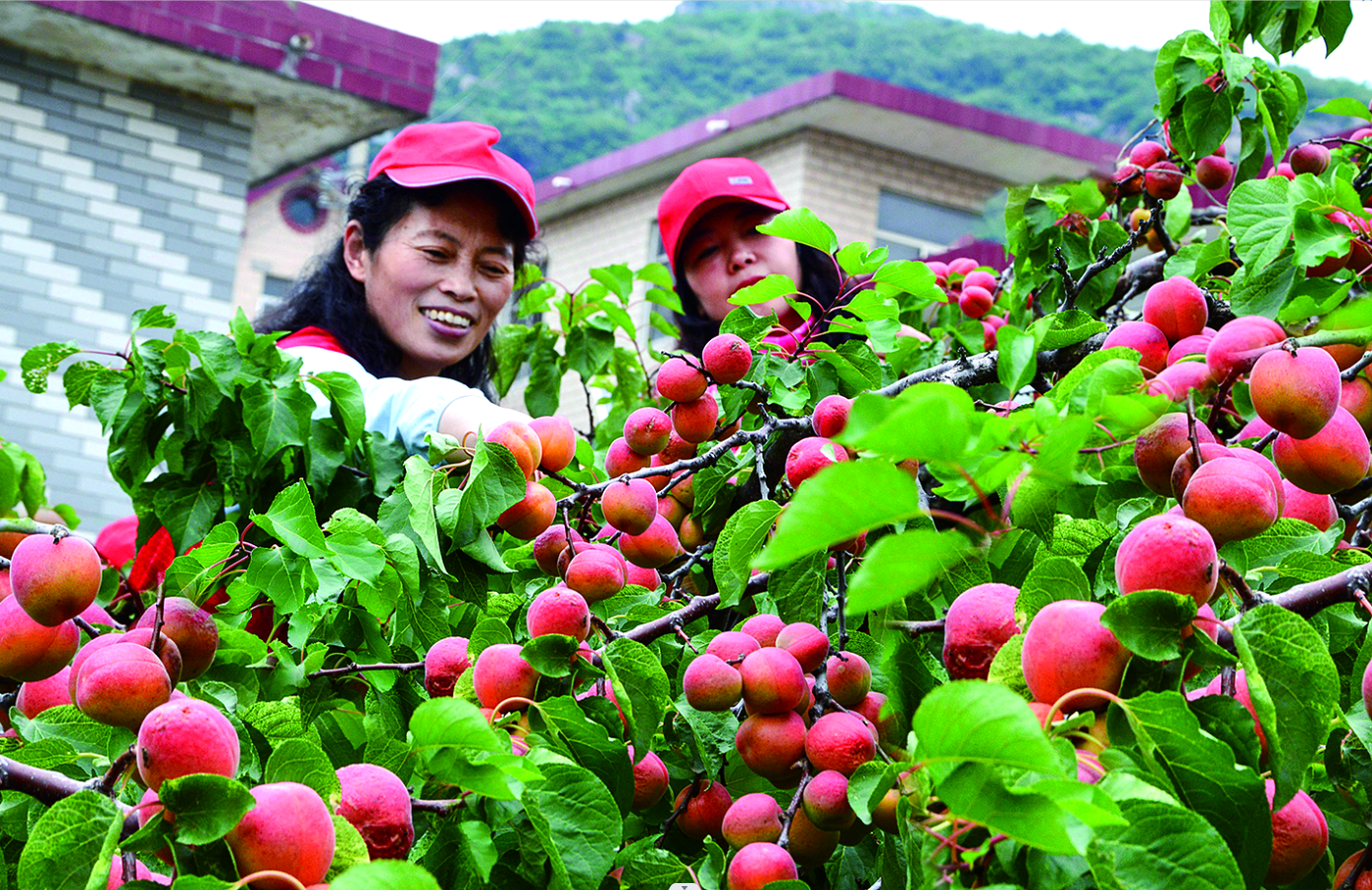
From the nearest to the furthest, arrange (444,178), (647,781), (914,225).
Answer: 1. (647,781)
2. (444,178)
3. (914,225)

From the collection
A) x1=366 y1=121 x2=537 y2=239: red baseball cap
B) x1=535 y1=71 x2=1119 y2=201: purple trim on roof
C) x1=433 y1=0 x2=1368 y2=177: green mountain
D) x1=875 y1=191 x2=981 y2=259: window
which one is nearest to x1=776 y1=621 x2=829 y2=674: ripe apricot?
x1=366 y1=121 x2=537 y2=239: red baseball cap

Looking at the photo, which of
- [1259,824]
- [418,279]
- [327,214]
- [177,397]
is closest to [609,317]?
[418,279]

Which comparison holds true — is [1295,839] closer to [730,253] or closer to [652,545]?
[652,545]

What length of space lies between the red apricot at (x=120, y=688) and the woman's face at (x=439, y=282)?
154 centimetres

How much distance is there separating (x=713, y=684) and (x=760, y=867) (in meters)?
0.15

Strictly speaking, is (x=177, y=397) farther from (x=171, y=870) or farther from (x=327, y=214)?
(x=327, y=214)

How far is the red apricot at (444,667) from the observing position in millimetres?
1068

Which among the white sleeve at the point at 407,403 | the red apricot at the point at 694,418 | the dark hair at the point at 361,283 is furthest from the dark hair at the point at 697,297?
the red apricot at the point at 694,418

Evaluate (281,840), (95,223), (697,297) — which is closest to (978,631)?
(281,840)

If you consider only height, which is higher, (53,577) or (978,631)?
(978,631)

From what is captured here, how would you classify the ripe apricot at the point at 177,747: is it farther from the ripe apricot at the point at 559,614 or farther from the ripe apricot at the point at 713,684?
the ripe apricot at the point at 713,684

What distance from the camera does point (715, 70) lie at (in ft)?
102

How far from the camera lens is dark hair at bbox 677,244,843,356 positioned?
2.80m

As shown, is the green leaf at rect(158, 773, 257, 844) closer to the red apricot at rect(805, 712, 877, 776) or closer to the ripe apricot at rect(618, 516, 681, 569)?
the red apricot at rect(805, 712, 877, 776)
